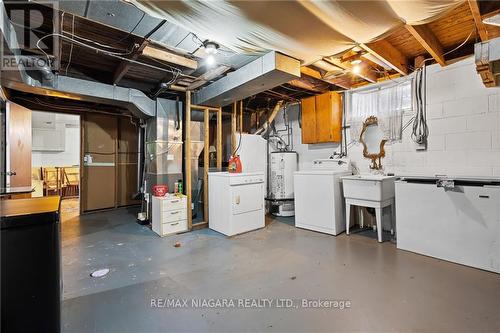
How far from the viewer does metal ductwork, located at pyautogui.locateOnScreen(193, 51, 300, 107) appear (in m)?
2.52

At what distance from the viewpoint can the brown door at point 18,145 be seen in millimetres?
3091

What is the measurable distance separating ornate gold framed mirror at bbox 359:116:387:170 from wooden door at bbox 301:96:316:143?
86cm

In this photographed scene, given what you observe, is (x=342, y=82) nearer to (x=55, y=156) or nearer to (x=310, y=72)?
(x=310, y=72)

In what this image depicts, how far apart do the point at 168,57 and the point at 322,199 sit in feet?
9.50

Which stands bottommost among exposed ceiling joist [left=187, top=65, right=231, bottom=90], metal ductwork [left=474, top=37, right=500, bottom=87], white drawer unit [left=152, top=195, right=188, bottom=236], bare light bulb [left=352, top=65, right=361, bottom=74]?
white drawer unit [left=152, top=195, right=188, bottom=236]

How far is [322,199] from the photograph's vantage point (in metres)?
3.74

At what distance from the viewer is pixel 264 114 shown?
18.2ft

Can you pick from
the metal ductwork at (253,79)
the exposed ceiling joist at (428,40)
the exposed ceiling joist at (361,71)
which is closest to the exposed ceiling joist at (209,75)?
the metal ductwork at (253,79)

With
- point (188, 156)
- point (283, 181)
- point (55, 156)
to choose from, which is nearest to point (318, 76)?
point (283, 181)

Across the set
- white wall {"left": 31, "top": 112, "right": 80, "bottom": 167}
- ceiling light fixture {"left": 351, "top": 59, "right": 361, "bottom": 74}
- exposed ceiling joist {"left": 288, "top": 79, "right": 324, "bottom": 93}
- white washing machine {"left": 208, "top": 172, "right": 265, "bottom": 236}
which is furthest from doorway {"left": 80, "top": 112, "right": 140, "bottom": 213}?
ceiling light fixture {"left": 351, "top": 59, "right": 361, "bottom": 74}

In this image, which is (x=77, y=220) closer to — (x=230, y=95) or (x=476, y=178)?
(x=230, y=95)

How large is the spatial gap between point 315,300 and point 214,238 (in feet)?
6.27

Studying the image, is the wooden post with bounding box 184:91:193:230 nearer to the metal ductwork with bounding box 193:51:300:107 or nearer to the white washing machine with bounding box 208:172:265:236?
Answer: the metal ductwork with bounding box 193:51:300:107

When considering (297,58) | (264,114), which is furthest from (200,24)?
(264,114)
